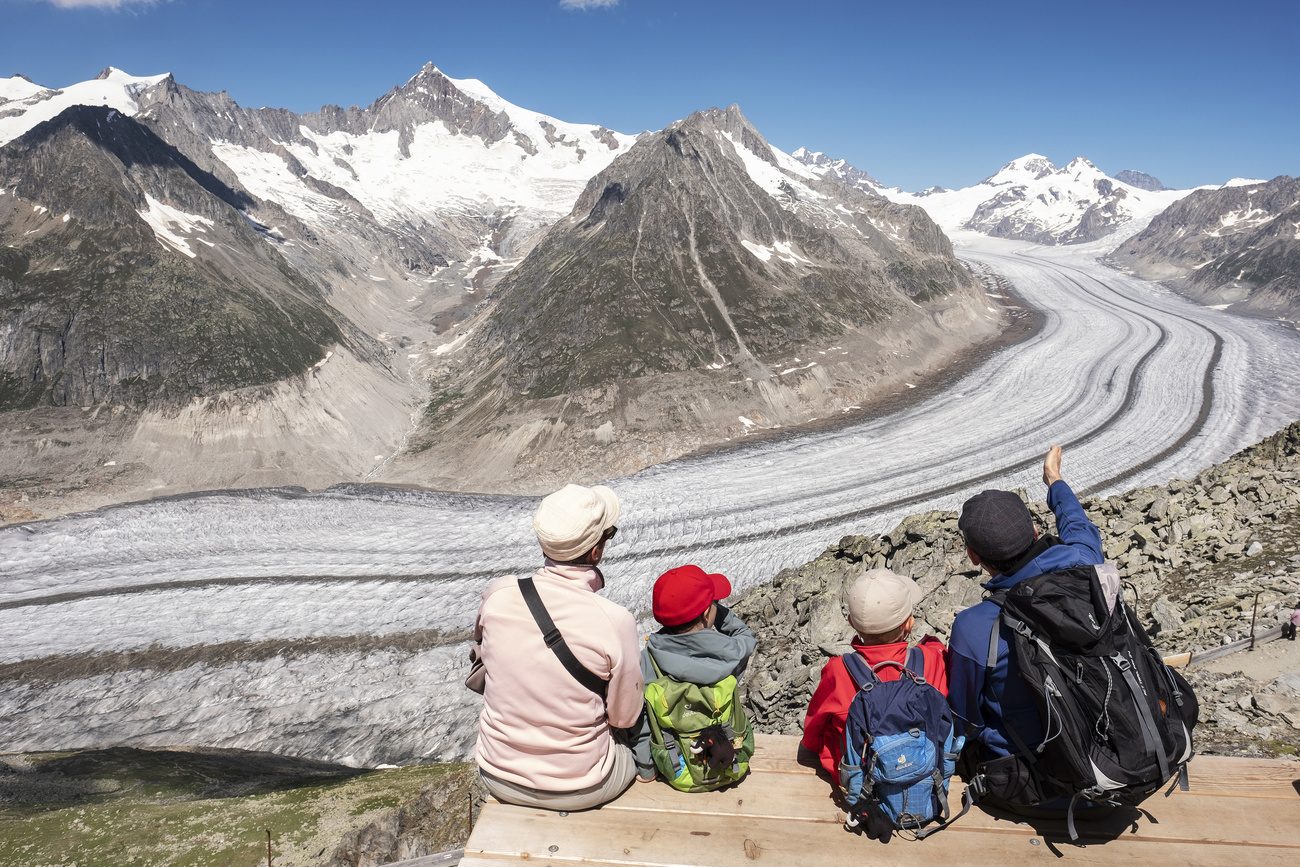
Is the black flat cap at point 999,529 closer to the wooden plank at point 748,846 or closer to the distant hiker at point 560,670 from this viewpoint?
the wooden plank at point 748,846

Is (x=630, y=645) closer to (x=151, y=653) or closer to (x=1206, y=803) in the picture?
(x=1206, y=803)

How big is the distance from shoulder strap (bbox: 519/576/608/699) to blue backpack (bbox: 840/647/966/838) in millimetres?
2352

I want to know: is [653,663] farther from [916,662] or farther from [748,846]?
[916,662]

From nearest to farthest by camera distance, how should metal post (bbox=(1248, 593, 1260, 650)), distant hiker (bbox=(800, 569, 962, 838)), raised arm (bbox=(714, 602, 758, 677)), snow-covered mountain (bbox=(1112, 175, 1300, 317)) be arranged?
distant hiker (bbox=(800, 569, 962, 838)) < raised arm (bbox=(714, 602, 758, 677)) < metal post (bbox=(1248, 593, 1260, 650)) < snow-covered mountain (bbox=(1112, 175, 1300, 317))

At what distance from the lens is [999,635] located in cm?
601

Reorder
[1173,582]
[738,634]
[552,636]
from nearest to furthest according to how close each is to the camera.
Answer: [552,636], [738,634], [1173,582]

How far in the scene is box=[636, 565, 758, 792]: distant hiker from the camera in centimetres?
663

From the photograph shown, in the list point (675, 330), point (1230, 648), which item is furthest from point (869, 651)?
point (675, 330)

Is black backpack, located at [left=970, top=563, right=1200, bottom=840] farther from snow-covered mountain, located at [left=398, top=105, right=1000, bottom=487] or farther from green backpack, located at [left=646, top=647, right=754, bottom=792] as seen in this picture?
snow-covered mountain, located at [left=398, top=105, right=1000, bottom=487]

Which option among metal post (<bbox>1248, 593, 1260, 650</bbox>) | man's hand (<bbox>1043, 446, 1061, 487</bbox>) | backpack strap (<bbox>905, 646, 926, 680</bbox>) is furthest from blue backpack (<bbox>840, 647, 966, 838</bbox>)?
metal post (<bbox>1248, 593, 1260, 650</bbox>)

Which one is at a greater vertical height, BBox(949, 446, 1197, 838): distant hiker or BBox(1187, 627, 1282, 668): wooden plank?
BBox(949, 446, 1197, 838): distant hiker

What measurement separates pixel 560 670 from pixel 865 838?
2972 millimetres

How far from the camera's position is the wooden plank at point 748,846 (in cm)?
573

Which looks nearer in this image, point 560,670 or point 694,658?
point 560,670
